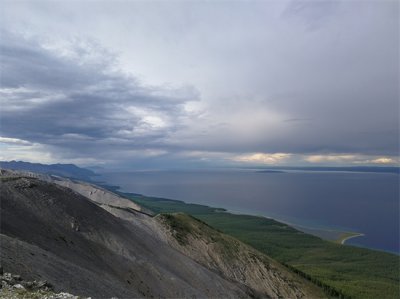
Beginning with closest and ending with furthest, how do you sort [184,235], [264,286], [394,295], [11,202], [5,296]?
[5,296], [11,202], [264,286], [184,235], [394,295]

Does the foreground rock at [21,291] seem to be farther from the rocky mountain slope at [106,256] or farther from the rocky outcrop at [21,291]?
the rocky mountain slope at [106,256]

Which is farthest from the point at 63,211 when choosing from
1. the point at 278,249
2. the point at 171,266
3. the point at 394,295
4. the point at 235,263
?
the point at 278,249

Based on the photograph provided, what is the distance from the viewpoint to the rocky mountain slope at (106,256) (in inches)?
1357

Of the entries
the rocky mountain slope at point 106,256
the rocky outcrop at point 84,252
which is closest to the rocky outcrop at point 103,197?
the rocky mountain slope at point 106,256

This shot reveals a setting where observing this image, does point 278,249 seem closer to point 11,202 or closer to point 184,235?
point 184,235

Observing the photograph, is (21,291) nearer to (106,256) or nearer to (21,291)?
(21,291)

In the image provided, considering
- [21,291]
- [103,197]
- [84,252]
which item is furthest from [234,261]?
[103,197]

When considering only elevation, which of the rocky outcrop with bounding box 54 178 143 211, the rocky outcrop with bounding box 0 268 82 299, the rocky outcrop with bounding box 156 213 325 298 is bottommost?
the rocky outcrop with bounding box 156 213 325 298

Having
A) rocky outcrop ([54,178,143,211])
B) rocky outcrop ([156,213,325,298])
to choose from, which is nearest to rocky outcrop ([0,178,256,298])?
rocky outcrop ([156,213,325,298])

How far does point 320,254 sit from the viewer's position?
173m

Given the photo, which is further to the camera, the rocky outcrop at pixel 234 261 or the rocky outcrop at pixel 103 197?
the rocky outcrop at pixel 103 197

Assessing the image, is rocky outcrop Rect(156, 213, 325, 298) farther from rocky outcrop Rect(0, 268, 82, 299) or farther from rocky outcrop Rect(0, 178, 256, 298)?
rocky outcrop Rect(0, 268, 82, 299)

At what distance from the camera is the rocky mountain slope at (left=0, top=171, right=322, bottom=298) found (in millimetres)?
34469

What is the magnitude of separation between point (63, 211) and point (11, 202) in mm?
8122
